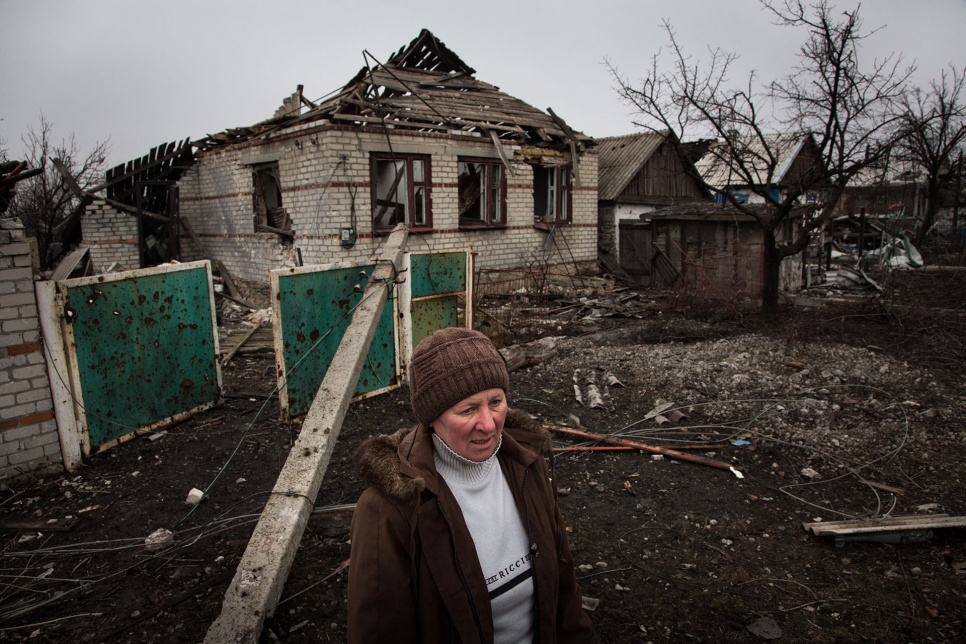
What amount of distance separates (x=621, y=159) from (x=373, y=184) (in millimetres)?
10276

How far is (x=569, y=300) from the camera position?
1236 cm

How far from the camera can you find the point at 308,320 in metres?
5.39

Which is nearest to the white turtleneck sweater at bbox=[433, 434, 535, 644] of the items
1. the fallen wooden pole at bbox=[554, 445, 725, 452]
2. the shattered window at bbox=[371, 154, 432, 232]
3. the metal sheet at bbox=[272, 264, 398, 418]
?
the fallen wooden pole at bbox=[554, 445, 725, 452]

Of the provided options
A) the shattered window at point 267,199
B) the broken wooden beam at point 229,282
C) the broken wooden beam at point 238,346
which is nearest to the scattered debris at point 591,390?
the broken wooden beam at point 238,346

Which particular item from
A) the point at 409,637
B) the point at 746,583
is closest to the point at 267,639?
the point at 409,637

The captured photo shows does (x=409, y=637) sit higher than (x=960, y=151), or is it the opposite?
(x=960, y=151)

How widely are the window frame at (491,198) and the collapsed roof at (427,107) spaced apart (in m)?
0.71

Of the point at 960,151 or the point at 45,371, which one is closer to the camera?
the point at 45,371

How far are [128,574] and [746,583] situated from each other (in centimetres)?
343

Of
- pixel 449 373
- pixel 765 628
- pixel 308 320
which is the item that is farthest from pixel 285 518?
pixel 308 320

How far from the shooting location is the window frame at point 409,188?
1162 centimetres

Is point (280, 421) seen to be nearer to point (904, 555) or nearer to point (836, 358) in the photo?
point (904, 555)

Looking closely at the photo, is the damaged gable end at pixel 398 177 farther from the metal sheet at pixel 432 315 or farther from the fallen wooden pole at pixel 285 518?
the fallen wooden pole at pixel 285 518

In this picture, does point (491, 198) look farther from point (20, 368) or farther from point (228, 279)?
point (20, 368)
